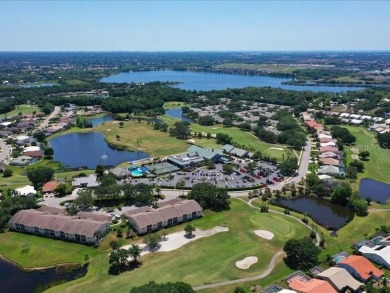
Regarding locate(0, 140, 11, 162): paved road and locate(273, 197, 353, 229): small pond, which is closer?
locate(273, 197, 353, 229): small pond

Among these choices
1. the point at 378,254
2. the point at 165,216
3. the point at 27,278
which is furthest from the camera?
the point at 165,216

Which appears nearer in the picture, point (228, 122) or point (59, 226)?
point (59, 226)

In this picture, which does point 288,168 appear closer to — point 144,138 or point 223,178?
point 223,178

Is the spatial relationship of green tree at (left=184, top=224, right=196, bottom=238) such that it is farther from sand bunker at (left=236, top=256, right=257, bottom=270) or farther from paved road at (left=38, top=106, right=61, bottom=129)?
paved road at (left=38, top=106, right=61, bottom=129)

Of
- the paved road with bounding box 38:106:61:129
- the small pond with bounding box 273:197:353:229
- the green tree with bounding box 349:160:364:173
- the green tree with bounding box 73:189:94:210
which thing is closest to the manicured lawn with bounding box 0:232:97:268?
the green tree with bounding box 73:189:94:210

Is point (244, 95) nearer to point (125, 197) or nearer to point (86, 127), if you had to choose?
point (86, 127)

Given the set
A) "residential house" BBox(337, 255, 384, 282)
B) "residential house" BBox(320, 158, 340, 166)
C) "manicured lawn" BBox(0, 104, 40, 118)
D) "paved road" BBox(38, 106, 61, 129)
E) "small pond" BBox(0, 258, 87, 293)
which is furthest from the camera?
"manicured lawn" BBox(0, 104, 40, 118)

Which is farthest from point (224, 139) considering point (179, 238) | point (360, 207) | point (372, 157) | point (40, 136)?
point (179, 238)
